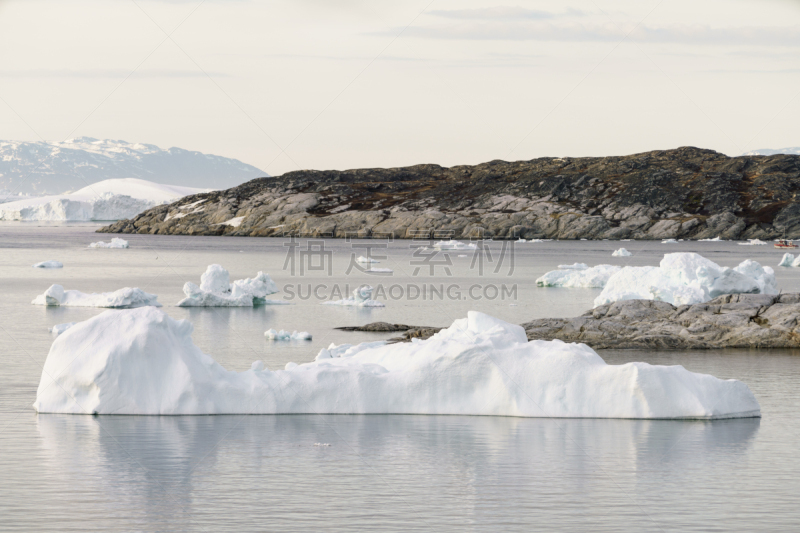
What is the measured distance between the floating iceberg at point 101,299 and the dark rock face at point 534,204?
115m

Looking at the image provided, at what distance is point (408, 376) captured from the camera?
15617mm

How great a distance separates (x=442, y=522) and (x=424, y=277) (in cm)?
5481

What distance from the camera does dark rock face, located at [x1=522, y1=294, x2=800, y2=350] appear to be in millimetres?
25188

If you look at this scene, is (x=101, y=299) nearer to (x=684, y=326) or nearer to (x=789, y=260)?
(x=684, y=326)

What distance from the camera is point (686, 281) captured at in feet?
110

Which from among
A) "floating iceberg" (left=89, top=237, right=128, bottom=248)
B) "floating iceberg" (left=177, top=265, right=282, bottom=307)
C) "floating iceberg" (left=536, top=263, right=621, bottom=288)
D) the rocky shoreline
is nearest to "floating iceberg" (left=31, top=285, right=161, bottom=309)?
"floating iceberg" (left=177, top=265, right=282, bottom=307)

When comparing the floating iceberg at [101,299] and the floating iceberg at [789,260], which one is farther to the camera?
the floating iceberg at [789,260]

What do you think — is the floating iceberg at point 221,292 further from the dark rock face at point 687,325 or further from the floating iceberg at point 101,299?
the dark rock face at point 687,325

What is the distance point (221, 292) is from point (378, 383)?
2560cm

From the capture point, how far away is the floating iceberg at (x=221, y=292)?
39219 millimetres

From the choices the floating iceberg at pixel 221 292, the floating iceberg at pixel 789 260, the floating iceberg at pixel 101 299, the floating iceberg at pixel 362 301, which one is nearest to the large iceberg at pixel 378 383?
the floating iceberg at pixel 101 299

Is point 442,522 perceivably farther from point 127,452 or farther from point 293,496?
point 127,452

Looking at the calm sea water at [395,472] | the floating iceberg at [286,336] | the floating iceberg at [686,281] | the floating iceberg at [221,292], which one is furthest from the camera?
the floating iceberg at [221,292]

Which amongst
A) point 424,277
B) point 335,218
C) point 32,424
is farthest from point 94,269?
point 335,218
